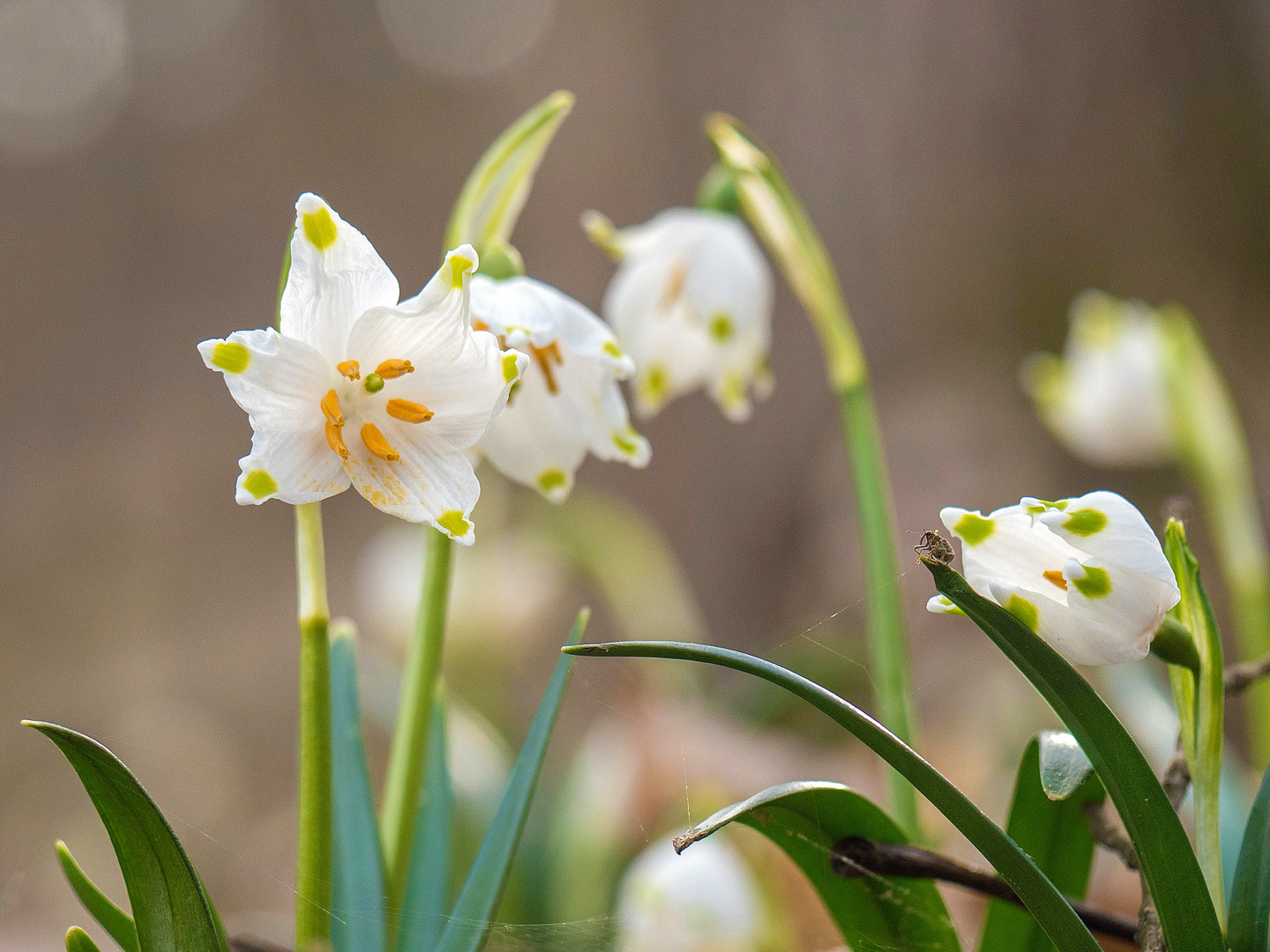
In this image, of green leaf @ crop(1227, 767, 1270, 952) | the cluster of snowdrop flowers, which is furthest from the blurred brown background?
green leaf @ crop(1227, 767, 1270, 952)

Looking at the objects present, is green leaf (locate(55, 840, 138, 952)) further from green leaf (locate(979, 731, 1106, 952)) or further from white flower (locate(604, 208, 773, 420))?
white flower (locate(604, 208, 773, 420))

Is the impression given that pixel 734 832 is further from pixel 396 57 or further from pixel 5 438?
pixel 396 57

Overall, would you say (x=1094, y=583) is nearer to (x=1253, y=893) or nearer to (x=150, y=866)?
(x=1253, y=893)

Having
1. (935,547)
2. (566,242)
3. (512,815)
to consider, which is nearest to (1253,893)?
(935,547)

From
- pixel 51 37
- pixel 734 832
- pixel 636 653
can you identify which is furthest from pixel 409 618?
pixel 51 37

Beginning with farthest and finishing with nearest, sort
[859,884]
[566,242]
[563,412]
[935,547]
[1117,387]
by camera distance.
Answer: [566,242] < [1117,387] < [563,412] < [859,884] < [935,547]

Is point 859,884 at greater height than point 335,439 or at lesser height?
lesser

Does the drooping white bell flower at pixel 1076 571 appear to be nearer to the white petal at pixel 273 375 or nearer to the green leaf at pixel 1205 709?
the green leaf at pixel 1205 709
